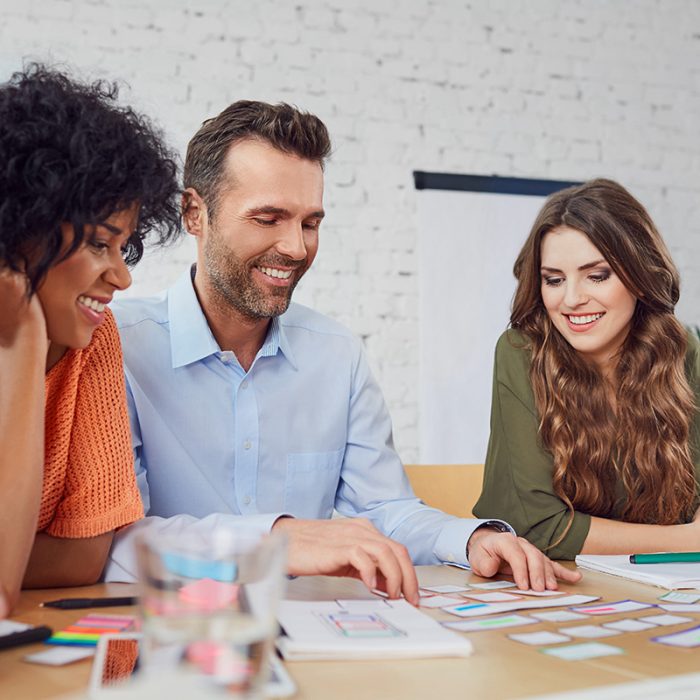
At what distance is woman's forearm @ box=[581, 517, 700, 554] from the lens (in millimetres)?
1693

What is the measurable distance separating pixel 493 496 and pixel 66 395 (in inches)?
37.8

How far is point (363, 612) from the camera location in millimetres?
1032

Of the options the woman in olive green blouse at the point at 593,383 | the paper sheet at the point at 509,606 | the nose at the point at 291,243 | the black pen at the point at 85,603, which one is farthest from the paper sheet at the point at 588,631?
the nose at the point at 291,243

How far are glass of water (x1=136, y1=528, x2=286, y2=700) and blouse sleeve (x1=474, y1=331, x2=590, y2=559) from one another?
116 cm

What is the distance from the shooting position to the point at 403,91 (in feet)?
13.4

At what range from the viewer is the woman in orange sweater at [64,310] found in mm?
1150

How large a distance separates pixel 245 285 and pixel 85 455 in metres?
0.58

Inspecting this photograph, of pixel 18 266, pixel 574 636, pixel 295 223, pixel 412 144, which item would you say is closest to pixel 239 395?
pixel 295 223

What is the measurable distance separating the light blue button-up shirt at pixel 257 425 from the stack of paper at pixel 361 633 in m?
0.60

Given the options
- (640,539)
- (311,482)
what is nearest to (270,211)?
(311,482)

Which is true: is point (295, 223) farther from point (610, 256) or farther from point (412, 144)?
point (412, 144)

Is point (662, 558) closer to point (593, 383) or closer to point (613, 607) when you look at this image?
point (613, 607)

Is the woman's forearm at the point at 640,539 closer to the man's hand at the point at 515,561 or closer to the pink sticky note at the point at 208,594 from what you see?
the man's hand at the point at 515,561

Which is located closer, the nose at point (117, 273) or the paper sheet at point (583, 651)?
the paper sheet at point (583, 651)
